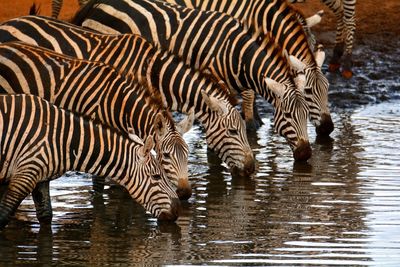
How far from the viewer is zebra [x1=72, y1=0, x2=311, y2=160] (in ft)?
49.2

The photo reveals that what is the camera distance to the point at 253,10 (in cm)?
1655

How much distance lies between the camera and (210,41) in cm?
1516

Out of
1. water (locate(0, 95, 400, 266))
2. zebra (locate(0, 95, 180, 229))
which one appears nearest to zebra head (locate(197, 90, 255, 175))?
water (locate(0, 95, 400, 266))

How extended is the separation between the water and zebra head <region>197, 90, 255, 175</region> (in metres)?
0.19

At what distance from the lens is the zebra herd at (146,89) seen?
11539 mm

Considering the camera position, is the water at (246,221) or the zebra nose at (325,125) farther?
the zebra nose at (325,125)

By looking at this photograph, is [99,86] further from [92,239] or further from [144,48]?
[92,239]

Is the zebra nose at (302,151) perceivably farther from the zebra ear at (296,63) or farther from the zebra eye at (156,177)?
the zebra eye at (156,177)

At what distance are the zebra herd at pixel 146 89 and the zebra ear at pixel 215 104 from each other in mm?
16

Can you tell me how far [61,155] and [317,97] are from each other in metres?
5.46

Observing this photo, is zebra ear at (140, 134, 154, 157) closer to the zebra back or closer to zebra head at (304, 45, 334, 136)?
the zebra back

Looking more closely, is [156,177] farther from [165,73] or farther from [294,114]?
[294,114]

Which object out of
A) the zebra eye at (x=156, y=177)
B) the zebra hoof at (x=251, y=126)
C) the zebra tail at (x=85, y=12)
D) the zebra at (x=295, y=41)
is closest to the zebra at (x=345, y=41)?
the zebra hoof at (x=251, y=126)

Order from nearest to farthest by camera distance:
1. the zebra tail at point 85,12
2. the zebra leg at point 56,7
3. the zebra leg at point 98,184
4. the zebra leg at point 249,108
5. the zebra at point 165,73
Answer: the zebra leg at point 98,184, the zebra at point 165,73, the zebra tail at point 85,12, the zebra leg at point 249,108, the zebra leg at point 56,7
